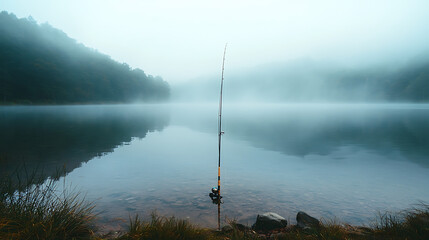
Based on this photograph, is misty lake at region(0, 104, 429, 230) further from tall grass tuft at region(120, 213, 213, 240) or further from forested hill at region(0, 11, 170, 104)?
forested hill at region(0, 11, 170, 104)

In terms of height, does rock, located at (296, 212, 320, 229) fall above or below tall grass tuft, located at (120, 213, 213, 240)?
below

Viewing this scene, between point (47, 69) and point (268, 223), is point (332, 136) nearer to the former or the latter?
point (268, 223)

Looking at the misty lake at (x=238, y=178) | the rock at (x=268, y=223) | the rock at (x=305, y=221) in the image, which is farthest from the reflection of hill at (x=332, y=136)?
the rock at (x=268, y=223)

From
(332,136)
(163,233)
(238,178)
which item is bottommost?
(332,136)

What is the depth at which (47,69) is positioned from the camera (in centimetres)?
12875

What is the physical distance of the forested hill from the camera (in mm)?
115500

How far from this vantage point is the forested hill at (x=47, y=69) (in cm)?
11550

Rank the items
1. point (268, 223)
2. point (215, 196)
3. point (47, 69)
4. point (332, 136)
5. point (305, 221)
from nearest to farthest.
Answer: point (268, 223)
point (305, 221)
point (215, 196)
point (332, 136)
point (47, 69)

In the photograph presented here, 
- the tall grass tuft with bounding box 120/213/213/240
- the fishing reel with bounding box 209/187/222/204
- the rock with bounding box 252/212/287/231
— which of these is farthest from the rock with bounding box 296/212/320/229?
the fishing reel with bounding box 209/187/222/204

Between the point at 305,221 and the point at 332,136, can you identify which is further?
the point at 332,136

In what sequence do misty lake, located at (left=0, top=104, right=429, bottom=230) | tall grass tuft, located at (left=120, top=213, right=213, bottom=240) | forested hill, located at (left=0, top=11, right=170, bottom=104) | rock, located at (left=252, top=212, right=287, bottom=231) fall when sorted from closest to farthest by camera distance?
tall grass tuft, located at (left=120, top=213, right=213, bottom=240)
rock, located at (left=252, top=212, right=287, bottom=231)
misty lake, located at (left=0, top=104, right=429, bottom=230)
forested hill, located at (left=0, top=11, right=170, bottom=104)

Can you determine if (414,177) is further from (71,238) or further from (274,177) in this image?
(71,238)

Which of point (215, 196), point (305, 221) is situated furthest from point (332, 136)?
point (305, 221)

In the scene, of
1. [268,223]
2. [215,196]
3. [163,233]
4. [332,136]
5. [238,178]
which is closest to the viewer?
[163,233]
